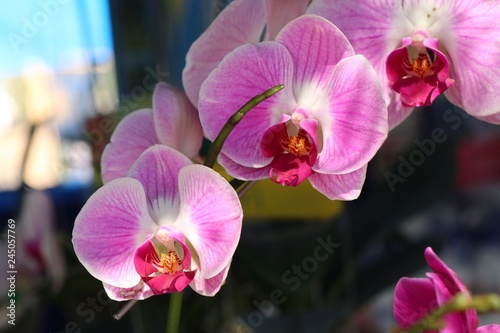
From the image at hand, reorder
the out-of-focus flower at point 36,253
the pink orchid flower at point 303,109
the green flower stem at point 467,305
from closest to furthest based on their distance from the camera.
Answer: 1. the green flower stem at point 467,305
2. the pink orchid flower at point 303,109
3. the out-of-focus flower at point 36,253

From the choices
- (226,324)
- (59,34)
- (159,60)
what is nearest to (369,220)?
(226,324)

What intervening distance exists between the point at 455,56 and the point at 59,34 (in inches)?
19.9

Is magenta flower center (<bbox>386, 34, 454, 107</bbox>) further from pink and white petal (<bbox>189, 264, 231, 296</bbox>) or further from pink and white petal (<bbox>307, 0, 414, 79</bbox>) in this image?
pink and white petal (<bbox>189, 264, 231, 296</bbox>)

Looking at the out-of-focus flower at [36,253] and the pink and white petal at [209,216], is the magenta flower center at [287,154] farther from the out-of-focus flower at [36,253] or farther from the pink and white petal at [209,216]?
the out-of-focus flower at [36,253]

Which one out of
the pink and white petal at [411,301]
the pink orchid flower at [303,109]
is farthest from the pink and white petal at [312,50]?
the pink and white petal at [411,301]

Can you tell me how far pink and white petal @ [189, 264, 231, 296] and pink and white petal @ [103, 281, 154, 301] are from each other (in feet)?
0.07

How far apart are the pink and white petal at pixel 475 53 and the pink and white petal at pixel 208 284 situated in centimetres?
15

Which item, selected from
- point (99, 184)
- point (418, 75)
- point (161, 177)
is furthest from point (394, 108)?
point (99, 184)

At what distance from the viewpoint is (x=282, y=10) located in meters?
0.33

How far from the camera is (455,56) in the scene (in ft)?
1.08

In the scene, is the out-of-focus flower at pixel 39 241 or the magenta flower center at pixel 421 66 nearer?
the magenta flower center at pixel 421 66

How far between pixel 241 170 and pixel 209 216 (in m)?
0.03

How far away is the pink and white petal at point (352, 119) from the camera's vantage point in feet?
0.95

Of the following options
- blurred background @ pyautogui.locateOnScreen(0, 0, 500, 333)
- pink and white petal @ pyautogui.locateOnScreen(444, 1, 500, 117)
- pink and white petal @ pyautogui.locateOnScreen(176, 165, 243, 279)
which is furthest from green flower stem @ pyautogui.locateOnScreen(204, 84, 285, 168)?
blurred background @ pyautogui.locateOnScreen(0, 0, 500, 333)
